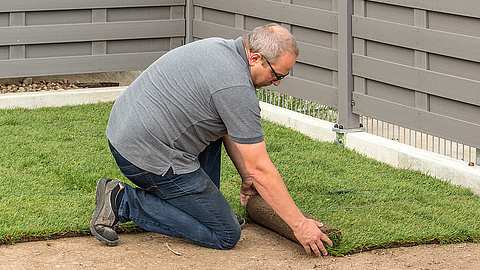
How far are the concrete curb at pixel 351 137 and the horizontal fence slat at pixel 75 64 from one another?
21 centimetres

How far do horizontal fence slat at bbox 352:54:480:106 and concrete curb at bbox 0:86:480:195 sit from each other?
0.45 m

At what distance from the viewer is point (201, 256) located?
6098 millimetres

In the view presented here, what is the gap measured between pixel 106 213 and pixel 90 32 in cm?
454

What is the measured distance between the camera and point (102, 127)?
939 cm

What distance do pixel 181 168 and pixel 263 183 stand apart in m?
0.56

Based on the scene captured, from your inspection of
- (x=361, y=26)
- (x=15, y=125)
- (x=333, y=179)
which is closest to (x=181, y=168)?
(x=333, y=179)

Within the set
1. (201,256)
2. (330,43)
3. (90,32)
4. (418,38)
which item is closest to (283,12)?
(330,43)

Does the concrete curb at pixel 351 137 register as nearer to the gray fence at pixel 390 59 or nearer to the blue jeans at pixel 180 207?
the gray fence at pixel 390 59

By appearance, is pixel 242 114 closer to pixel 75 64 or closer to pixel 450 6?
pixel 450 6

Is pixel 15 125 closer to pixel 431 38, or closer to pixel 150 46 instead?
pixel 150 46

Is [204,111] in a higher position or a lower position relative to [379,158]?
higher

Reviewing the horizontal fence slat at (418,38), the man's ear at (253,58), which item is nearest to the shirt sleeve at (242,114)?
the man's ear at (253,58)

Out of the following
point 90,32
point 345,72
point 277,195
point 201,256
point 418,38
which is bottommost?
point 201,256

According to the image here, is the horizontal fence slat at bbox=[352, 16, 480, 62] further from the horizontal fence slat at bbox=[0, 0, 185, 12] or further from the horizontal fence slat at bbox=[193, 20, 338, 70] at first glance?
the horizontal fence slat at bbox=[0, 0, 185, 12]
